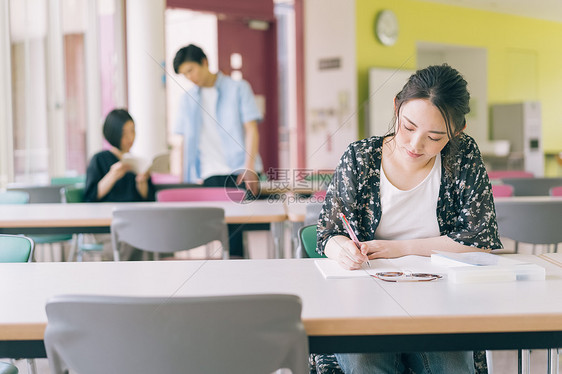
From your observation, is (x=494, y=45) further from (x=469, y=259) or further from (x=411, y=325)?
(x=411, y=325)

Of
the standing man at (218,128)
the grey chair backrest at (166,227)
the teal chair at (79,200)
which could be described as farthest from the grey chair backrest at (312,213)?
the teal chair at (79,200)

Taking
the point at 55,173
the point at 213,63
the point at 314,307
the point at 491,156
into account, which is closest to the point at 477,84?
the point at 491,156

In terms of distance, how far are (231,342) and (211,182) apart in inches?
104

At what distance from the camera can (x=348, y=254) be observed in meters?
1.46

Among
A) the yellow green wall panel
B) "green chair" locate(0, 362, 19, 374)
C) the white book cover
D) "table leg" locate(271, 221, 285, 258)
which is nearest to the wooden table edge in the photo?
the white book cover

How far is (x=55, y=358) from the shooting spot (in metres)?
0.97

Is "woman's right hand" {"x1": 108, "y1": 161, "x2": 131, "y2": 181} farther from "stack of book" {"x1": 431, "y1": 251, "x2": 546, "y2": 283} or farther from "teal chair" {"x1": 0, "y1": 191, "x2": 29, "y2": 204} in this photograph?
"stack of book" {"x1": 431, "y1": 251, "x2": 546, "y2": 283}

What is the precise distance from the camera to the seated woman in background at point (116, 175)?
10.9ft

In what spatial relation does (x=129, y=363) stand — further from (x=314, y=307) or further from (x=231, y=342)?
(x=314, y=307)

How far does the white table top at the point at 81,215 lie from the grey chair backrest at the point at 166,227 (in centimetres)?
9

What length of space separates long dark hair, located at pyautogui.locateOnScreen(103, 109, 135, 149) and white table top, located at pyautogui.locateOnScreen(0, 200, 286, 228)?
1.98ft

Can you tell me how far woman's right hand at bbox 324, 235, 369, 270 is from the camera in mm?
1437

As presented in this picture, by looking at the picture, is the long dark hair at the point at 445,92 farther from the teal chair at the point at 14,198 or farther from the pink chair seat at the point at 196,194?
the teal chair at the point at 14,198

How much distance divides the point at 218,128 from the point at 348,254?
2288 mm
